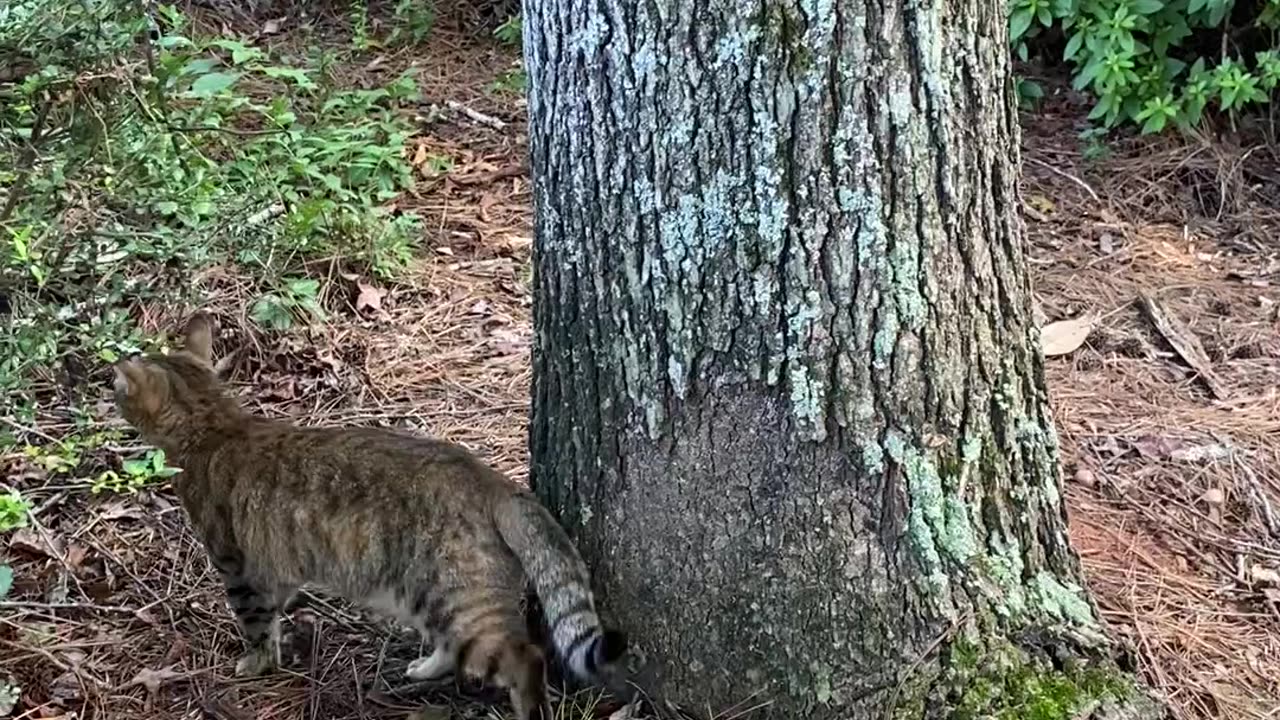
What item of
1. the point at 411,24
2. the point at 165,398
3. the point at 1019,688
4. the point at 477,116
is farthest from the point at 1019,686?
the point at 411,24

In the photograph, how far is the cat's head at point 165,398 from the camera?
3.60 meters

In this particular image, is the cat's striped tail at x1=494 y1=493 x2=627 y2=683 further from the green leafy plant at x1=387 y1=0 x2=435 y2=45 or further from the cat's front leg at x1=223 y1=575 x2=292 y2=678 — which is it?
the green leafy plant at x1=387 y1=0 x2=435 y2=45

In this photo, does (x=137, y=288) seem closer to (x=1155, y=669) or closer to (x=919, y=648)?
(x=919, y=648)

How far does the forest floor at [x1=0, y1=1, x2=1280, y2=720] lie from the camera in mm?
3293

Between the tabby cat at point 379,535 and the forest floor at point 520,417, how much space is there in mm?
206

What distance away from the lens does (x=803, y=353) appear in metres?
2.70

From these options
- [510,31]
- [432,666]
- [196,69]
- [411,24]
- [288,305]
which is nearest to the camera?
[432,666]

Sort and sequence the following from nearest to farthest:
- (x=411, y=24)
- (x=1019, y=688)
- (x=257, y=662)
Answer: (x=1019, y=688)
(x=257, y=662)
(x=411, y=24)

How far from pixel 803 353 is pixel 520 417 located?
6.09 ft

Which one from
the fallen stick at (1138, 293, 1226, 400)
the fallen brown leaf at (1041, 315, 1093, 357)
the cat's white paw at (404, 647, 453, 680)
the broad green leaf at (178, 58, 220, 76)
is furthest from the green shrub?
the cat's white paw at (404, 647, 453, 680)

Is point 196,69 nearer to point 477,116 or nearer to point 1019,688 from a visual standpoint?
point 477,116

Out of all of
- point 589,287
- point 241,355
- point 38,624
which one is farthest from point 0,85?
point 589,287

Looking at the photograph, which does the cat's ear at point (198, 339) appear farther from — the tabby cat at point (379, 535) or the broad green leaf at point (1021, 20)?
the broad green leaf at point (1021, 20)

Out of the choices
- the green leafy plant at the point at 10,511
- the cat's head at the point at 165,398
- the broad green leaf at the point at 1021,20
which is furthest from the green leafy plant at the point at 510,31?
the green leafy plant at the point at 10,511
